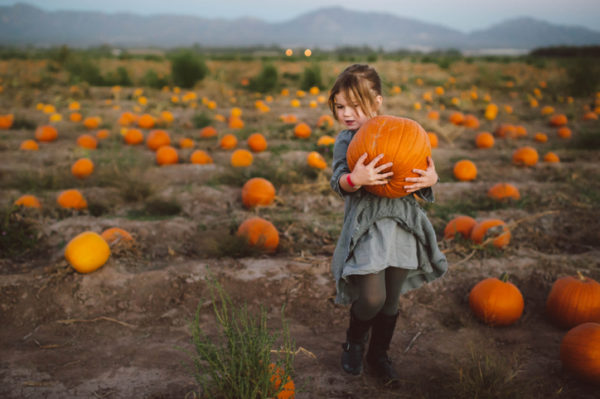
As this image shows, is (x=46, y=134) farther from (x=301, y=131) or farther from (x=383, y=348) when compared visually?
(x=383, y=348)

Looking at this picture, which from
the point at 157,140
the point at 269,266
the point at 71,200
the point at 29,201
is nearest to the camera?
the point at 269,266

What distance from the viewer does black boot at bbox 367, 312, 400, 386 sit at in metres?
2.40

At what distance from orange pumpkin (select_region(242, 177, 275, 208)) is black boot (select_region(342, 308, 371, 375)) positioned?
103 inches

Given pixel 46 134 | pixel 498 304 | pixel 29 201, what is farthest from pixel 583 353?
pixel 46 134

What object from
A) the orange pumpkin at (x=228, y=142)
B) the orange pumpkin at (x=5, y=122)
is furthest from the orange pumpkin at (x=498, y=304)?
the orange pumpkin at (x=5, y=122)

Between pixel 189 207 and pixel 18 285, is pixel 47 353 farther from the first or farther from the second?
pixel 189 207

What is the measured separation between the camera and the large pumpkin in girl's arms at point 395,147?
79.4 inches

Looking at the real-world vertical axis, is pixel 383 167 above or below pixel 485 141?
above

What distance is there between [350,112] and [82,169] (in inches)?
187

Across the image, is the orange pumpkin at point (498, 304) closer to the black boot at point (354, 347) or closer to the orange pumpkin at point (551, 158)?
the black boot at point (354, 347)

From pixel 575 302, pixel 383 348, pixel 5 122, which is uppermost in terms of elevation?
pixel 5 122

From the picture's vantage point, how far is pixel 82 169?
5617mm

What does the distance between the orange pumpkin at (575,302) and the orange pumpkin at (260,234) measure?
2.38 metres

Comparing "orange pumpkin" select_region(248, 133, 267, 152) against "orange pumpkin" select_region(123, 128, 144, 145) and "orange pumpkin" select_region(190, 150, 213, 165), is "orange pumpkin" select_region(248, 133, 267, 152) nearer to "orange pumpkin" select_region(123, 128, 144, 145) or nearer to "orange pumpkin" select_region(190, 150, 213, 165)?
"orange pumpkin" select_region(190, 150, 213, 165)
